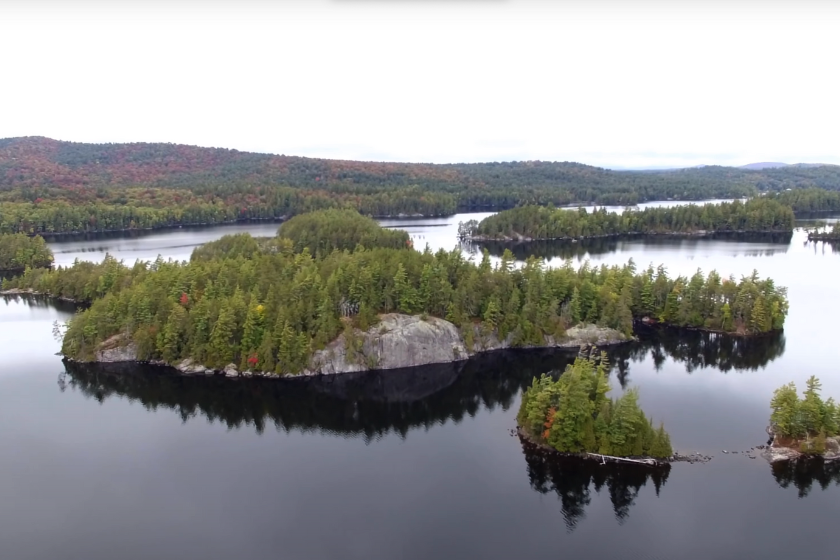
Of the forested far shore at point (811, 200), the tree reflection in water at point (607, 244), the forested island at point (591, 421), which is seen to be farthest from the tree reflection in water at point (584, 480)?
the forested far shore at point (811, 200)

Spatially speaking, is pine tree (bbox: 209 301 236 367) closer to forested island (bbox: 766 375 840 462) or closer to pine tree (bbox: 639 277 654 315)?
forested island (bbox: 766 375 840 462)

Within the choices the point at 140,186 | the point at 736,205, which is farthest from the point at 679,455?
the point at 140,186

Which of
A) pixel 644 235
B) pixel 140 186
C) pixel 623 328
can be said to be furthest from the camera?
pixel 140 186

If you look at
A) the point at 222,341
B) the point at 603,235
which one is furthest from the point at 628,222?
the point at 222,341

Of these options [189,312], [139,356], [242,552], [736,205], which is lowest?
[242,552]

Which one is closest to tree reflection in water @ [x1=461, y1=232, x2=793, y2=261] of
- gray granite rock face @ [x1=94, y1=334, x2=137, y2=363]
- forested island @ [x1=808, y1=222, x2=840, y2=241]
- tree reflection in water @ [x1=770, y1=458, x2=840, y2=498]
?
forested island @ [x1=808, y1=222, x2=840, y2=241]

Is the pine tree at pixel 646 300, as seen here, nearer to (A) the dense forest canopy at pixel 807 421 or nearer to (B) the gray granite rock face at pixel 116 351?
(A) the dense forest canopy at pixel 807 421

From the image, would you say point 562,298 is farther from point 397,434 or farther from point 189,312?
point 189,312
